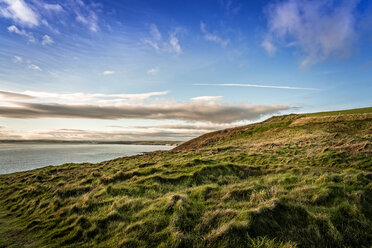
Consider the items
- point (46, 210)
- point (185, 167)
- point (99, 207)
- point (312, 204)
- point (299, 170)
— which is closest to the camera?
point (312, 204)

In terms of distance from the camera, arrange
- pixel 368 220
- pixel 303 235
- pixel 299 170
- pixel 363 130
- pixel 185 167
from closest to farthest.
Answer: pixel 303 235 → pixel 368 220 → pixel 299 170 → pixel 185 167 → pixel 363 130

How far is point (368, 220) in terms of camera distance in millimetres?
5902

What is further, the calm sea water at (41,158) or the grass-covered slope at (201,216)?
the calm sea water at (41,158)

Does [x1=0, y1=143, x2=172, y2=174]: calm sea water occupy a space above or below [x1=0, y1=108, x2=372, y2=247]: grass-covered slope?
below

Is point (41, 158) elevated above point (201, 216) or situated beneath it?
situated beneath

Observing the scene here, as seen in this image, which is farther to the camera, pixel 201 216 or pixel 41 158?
pixel 41 158

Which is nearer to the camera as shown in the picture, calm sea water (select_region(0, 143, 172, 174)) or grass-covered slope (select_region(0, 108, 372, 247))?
grass-covered slope (select_region(0, 108, 372, 247))

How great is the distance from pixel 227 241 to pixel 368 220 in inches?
192

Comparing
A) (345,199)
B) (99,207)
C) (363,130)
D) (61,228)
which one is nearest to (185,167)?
(99,207)

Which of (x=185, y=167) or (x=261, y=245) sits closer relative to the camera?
(x=261, y=245)

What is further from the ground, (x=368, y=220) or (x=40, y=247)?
(x=368, y=220)

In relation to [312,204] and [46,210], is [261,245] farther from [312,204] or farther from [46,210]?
[46,210]

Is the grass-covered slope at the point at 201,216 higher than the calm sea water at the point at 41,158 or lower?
higher

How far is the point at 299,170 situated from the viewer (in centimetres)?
1286
